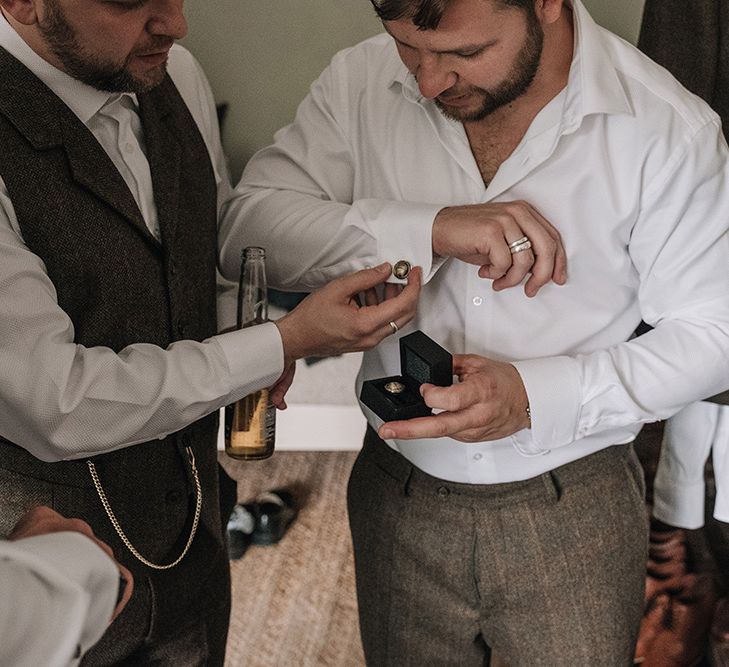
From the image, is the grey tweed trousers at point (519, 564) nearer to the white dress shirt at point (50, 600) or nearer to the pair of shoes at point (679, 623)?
the pair of shoes at point (679, 623)

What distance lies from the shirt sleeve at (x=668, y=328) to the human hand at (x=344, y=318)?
0.69 ft

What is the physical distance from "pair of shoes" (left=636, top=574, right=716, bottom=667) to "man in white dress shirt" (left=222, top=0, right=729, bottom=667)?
69cm

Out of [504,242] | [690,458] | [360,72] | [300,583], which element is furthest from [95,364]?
[300,583]

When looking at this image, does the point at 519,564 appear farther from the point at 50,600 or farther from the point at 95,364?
the point at 50,600

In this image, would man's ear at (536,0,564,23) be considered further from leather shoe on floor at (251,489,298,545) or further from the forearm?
leather shoe on floor at (251,489,298,545)

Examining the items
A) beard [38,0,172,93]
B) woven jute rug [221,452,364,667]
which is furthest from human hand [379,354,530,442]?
woven jute rug [221,452,364,667]

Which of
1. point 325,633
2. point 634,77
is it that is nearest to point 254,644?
point 325,633

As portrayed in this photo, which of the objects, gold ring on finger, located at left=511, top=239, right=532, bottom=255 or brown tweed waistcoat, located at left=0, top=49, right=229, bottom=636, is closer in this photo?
brown tweed waistcoat, located at left=0, top=49, right=229, bottom=636

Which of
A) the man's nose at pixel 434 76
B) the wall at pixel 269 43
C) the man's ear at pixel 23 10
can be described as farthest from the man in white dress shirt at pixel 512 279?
the wall at pixel 269 43

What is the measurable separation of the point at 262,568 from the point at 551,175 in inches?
74.7

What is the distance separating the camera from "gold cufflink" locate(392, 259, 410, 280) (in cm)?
150

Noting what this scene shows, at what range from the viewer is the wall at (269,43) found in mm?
2645

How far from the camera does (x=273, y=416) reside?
1.64 meters

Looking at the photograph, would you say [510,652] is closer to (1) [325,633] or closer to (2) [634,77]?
(2) [634,77]
